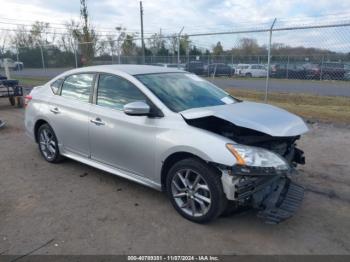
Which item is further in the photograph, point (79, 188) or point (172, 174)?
point (79, 188)

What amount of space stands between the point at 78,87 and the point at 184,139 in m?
2.23

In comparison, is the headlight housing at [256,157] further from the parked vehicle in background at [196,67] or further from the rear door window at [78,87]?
the parked vehicle in background at [196,67]

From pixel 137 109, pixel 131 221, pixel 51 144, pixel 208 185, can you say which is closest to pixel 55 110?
pixel 51 144

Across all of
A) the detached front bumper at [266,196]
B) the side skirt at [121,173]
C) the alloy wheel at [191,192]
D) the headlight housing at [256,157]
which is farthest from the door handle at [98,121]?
the detached front bumper at [266,196]

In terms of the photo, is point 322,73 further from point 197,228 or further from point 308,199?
point 197,228

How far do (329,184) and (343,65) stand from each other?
14776 millimetres

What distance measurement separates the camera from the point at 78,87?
5.00 metres

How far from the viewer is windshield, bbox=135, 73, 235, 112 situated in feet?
13.3

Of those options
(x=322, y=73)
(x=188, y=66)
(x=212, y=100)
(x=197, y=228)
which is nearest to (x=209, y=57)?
(x=188, y=66)

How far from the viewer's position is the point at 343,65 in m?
17.4

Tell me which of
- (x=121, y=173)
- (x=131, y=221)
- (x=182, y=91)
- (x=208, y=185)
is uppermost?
(x=182, y=91)

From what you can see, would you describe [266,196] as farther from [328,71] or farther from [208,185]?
[328,71]

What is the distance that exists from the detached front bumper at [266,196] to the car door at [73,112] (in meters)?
2.35

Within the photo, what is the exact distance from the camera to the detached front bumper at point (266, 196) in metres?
3.27
